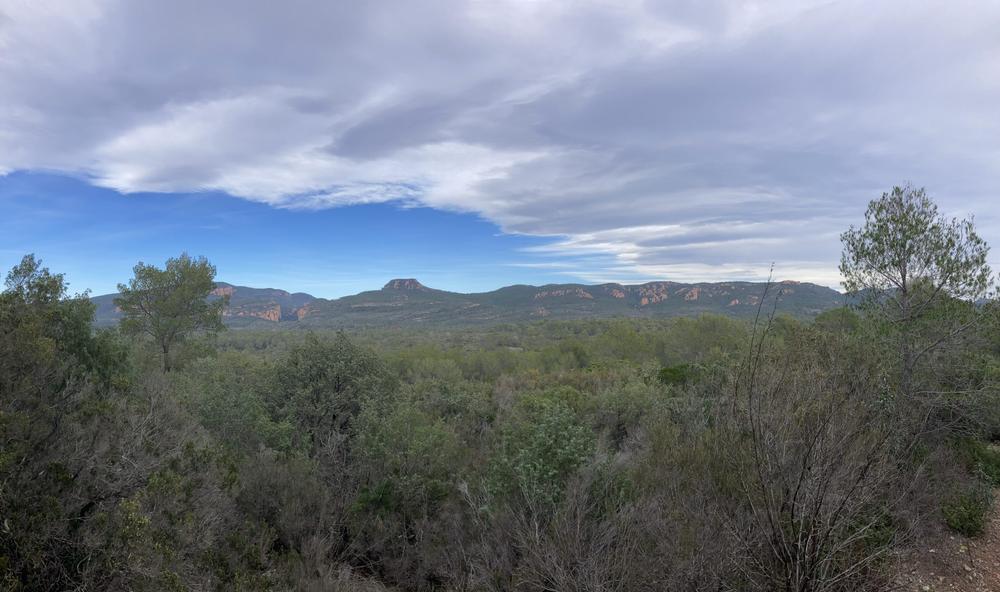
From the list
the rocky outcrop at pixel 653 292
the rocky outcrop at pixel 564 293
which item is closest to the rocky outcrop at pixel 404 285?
the rocky outcrop at pixel 564 293

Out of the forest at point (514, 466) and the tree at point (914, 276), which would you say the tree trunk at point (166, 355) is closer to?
the forest at point (514, 466)

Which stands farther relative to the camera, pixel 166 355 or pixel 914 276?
pixel 166 355

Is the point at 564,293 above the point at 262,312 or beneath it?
above

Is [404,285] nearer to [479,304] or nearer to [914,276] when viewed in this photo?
[479,304]

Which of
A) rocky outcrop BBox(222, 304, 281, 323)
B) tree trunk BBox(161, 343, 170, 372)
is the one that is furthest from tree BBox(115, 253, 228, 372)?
rocky outcrop BBox(222, 304, 281, 323)

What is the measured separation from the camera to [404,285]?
14550cm

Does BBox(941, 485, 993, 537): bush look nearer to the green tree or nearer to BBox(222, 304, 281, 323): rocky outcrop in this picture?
the green tree

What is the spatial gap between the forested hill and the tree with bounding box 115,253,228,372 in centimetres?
7205

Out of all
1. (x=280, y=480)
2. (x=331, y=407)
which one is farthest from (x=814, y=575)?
(x=331, y=407)

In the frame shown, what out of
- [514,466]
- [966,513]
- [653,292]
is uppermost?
[653,292]

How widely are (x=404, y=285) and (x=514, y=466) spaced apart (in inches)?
5530

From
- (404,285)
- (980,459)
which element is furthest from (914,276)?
(404,285)

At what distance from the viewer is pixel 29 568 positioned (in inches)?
189

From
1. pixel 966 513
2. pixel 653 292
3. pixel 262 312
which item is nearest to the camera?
pixel 966 513
